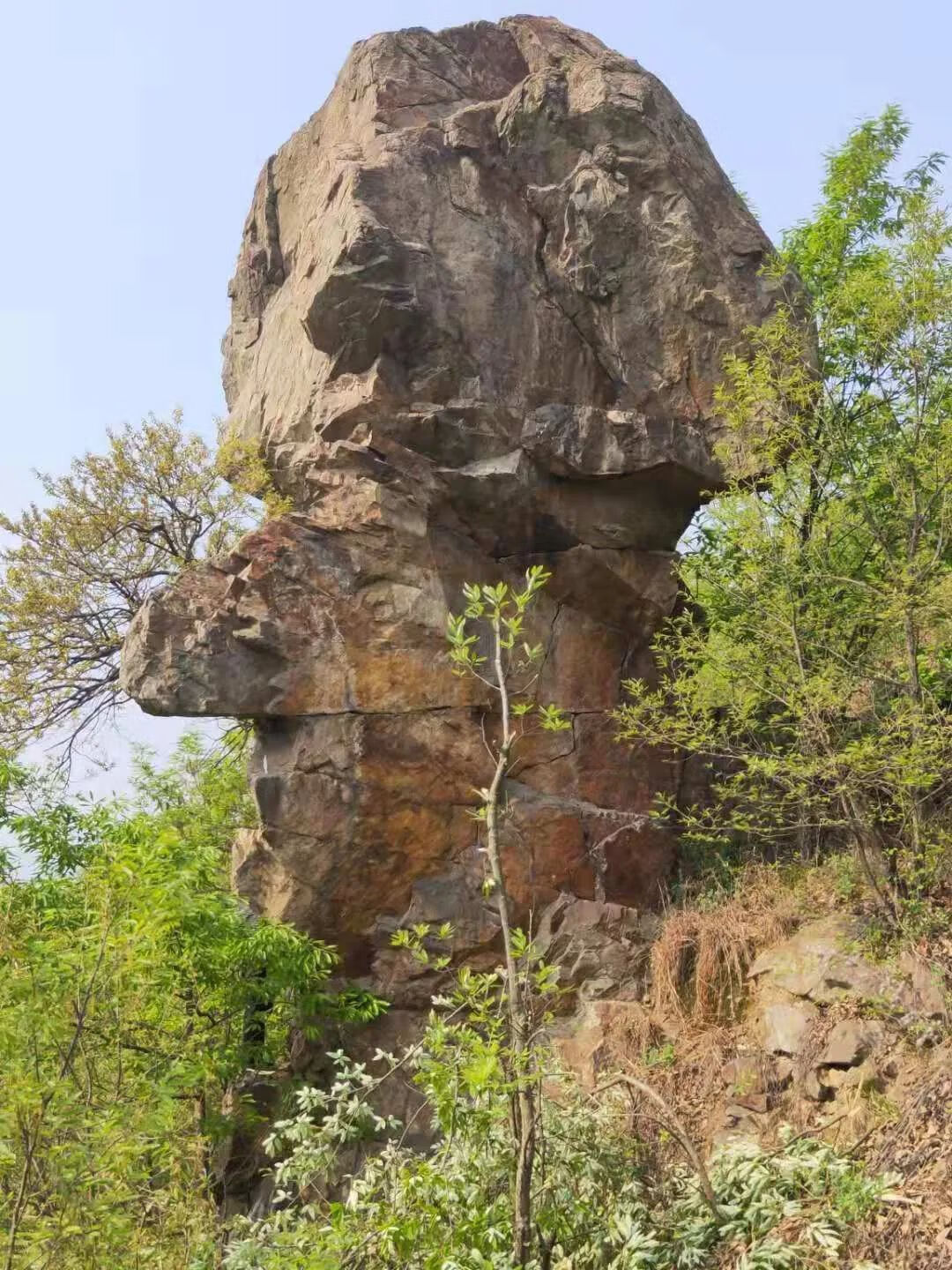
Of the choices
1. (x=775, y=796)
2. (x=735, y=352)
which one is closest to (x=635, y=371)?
(x=735, y=352)

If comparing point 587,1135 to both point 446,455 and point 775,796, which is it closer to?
point 775,796

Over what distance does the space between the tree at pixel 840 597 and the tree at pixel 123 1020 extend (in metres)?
3.56

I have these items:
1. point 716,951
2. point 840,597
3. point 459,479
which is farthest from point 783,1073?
point 459,479

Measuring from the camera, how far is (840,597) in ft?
30.2

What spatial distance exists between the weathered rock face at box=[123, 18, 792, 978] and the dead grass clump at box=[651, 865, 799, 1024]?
94 centimetres

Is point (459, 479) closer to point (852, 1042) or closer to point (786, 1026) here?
point (786, 1026)

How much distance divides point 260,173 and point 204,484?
3.53 m

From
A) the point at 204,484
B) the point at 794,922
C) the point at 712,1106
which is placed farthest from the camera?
the point at 204,484

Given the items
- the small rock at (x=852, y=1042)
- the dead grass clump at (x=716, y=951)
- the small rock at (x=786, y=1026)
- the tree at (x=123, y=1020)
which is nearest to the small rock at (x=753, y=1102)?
the small rock at (x=786, y=1026)

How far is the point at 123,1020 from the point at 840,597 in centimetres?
629

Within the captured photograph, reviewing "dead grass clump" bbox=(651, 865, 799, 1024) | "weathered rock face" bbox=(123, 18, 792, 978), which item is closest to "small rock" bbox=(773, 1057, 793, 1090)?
"dead grass clump" bbox=(651, 865, 799, 1024)

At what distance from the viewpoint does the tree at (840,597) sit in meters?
7.99

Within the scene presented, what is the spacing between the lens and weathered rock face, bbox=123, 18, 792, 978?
29.2 feet

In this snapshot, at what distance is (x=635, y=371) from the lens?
10.1 m
